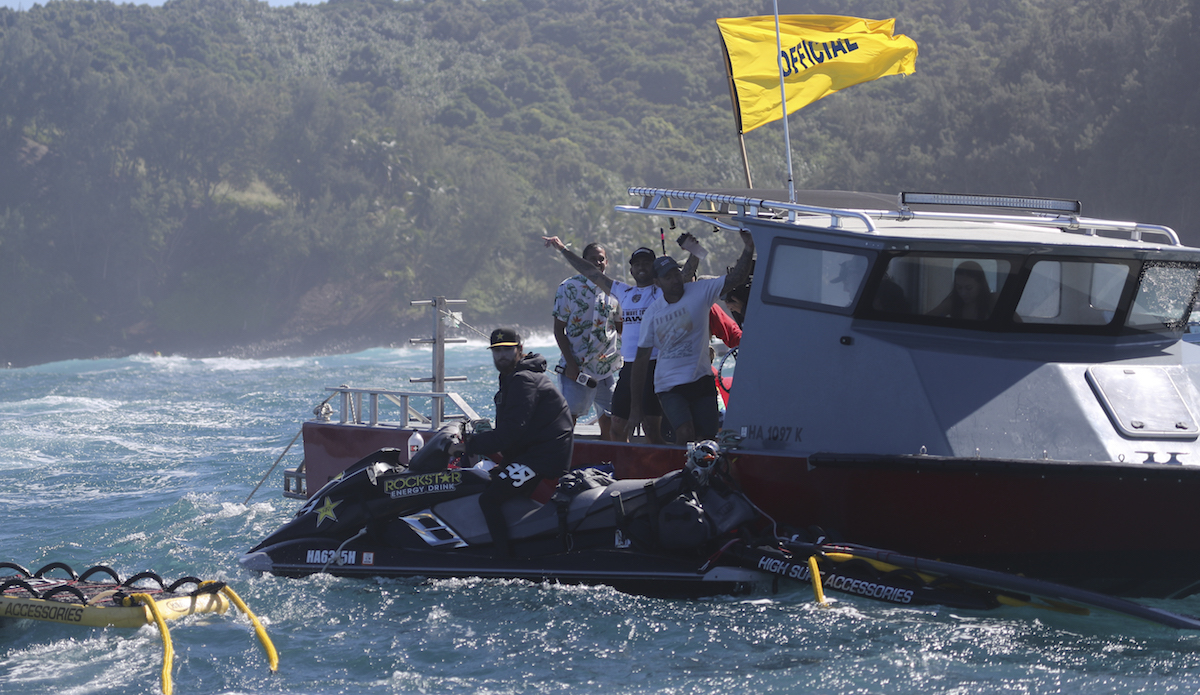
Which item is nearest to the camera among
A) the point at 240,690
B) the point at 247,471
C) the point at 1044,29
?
the point at 240,690

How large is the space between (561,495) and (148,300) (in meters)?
75.2

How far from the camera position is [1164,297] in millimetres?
7480

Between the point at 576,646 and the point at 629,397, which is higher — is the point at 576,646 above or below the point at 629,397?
below

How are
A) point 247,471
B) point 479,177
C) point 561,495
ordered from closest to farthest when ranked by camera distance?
point 561,495 < point 247,471 < point 479,177

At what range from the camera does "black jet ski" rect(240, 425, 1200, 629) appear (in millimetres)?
6805

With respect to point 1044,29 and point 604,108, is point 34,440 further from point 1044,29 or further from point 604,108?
point 604,108

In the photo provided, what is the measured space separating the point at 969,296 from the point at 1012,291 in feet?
0.85

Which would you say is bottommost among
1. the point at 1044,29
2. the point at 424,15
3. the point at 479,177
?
the point at 479,177

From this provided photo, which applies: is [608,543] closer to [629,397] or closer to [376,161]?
[629,397]

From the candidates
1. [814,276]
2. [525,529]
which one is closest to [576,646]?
[525,529]

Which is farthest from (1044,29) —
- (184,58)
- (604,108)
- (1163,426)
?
(184,58)

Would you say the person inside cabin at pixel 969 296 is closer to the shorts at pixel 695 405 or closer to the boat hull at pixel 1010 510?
the boat hull at pixel 1010 510

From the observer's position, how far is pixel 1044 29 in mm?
61125

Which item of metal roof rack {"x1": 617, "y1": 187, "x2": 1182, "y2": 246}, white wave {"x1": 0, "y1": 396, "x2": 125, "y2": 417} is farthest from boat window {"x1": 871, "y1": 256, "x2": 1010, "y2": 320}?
white wave {"x1": 0, "y1": 396, "x2": 125, "y2": 417}
